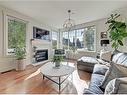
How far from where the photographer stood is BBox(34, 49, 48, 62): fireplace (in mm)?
5725

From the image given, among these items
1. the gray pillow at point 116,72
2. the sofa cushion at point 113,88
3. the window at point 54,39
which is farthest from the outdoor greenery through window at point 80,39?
the sofa cushion at point 113,88

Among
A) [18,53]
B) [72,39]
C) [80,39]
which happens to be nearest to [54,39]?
[72,39]

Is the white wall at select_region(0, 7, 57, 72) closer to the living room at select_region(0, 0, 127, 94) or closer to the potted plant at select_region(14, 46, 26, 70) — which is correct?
the living room at select_region(0, 0, 127, 94)

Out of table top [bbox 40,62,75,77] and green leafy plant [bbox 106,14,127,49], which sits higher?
green leafy plant [bbox 106,14,127,49]

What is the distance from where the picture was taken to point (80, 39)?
7.18 metres

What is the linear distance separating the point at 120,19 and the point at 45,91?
176 inches

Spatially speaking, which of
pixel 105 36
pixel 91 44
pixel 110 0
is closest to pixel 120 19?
pixel 105 36

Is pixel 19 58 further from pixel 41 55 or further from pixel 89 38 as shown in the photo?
pixel 89 38

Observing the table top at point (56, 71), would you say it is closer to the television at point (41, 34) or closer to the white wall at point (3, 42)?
the white wall at point (3, 42)

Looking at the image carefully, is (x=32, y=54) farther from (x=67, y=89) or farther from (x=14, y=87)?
(x=67, y=89)

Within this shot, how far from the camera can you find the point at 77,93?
2.34 metres

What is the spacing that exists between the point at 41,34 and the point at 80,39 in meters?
2.60

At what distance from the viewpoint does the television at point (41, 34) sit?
5.76 metres

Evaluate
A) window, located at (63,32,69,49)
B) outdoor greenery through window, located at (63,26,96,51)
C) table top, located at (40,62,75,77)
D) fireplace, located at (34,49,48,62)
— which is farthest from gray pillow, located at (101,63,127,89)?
window, located at (63,32,69,49)
